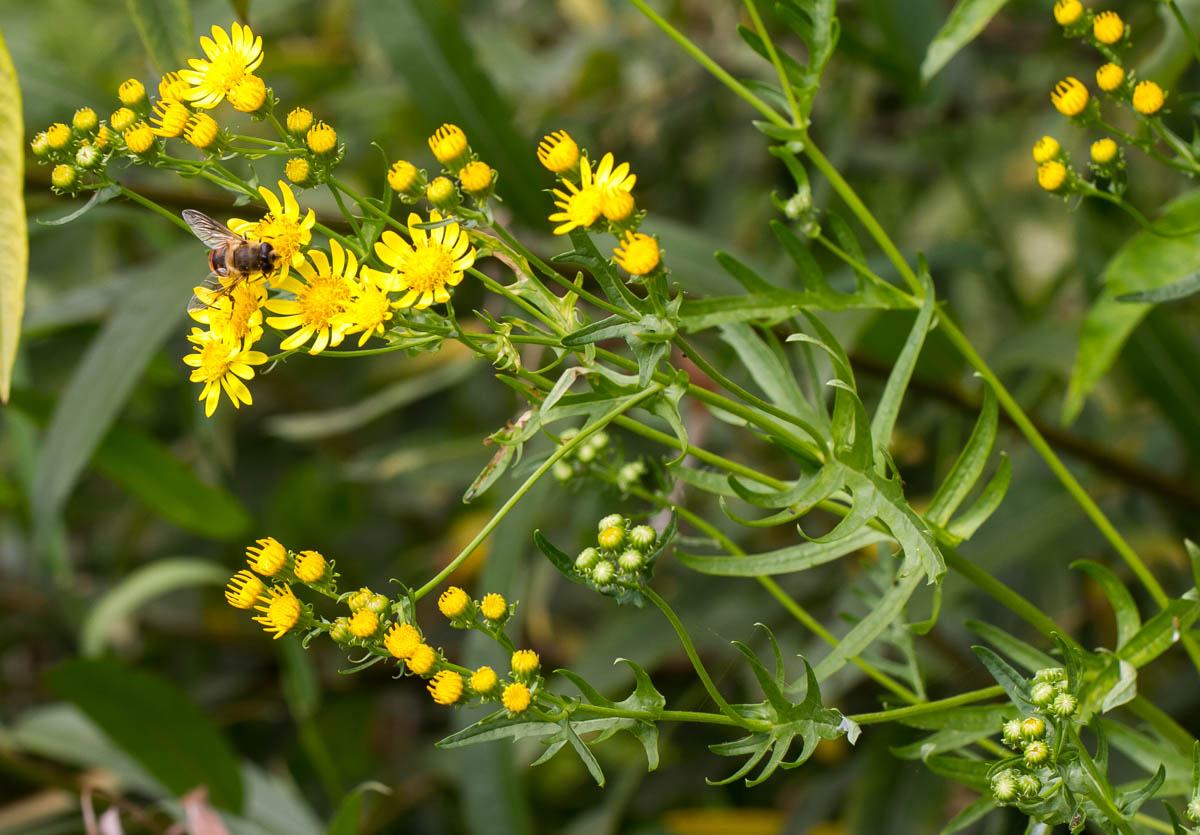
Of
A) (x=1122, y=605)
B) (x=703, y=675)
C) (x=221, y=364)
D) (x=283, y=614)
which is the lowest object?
(x=1122, y=605)

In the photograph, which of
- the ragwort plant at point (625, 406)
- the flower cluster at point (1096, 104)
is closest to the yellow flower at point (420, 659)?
the ragwort plant at point (625, 406)

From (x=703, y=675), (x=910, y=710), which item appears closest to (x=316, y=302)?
(x=703, y=675)

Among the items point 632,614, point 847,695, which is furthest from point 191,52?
point 847,695

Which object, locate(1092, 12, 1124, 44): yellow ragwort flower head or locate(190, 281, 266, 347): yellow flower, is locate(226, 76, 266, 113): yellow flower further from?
locate(1092, 12, 1124, 44): yellow ragwort flower head

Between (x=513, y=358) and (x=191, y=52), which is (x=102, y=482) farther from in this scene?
(x=513, y=358)

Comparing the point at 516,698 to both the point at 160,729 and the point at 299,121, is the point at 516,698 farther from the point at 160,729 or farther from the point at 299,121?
the point at 160,729

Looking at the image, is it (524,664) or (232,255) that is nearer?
(524,664)
